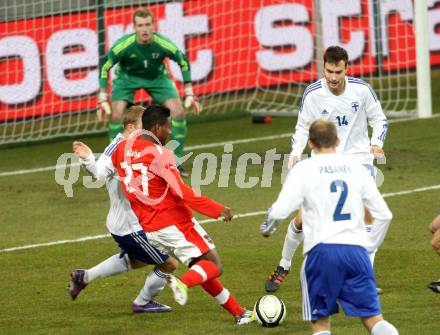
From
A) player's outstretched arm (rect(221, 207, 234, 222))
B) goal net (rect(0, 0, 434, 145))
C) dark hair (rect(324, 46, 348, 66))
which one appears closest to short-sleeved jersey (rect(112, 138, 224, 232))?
player's outstretched arm (rect(221, 207, 234, 222))

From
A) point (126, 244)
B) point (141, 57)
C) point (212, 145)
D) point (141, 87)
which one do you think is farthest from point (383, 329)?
point (212, 145)

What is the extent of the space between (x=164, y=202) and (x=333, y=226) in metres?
2.01

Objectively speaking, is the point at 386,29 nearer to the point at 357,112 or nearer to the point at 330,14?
the point at 330,14

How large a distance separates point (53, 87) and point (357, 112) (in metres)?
10.1

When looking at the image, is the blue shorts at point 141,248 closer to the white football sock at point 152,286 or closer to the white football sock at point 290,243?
the white football sock at point 152,286

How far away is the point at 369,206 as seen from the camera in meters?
7.88

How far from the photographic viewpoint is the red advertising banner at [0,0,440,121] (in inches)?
773

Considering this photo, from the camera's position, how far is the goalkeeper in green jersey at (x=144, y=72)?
620 inches

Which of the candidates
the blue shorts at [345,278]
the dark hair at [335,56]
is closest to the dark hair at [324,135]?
the blue shorts at [345,278]

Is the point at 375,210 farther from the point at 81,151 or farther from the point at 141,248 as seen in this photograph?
the point at 81,151

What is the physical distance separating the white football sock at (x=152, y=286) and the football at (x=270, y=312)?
2.86 feet

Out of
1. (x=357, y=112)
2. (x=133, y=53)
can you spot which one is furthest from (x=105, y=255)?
(x=133, y=53)

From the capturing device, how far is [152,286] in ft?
32.3

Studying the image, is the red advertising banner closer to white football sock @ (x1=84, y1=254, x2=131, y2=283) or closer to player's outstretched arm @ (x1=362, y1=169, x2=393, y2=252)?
white football sock @ (x1=84, y1=254, x2=131, y2=283)
